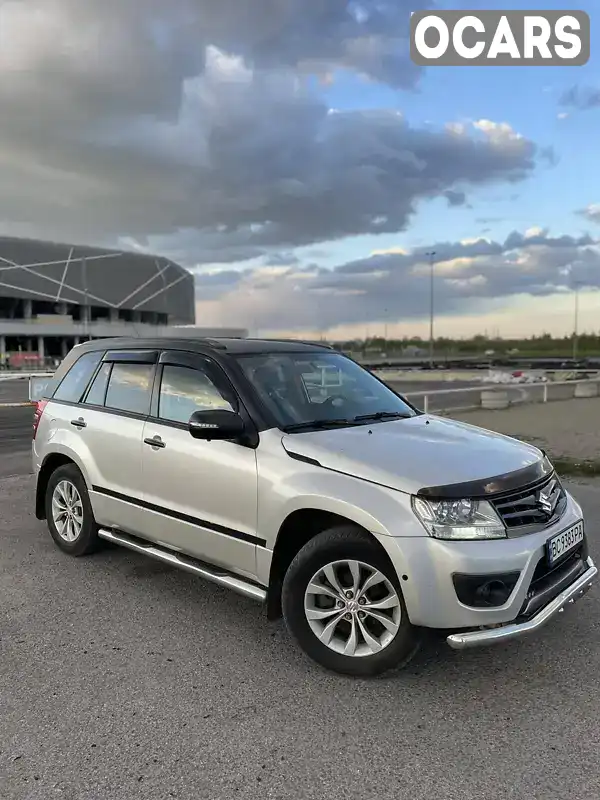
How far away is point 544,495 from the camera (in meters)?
3.51

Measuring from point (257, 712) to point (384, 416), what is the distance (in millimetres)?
2107

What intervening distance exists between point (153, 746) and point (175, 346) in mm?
2664

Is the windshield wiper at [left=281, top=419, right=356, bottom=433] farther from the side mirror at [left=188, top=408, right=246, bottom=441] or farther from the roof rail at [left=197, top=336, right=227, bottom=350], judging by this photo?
the roof rail at [left=197, top=336, right=227, bottom=350]

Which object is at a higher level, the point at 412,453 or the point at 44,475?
the point at 412,453

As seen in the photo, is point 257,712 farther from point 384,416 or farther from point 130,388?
point 130,388

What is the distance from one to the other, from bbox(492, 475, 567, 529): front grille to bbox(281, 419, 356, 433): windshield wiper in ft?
3.89

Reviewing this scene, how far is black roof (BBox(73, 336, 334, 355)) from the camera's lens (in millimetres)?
4436

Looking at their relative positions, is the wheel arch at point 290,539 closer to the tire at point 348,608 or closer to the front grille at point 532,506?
the tire at point 348,608

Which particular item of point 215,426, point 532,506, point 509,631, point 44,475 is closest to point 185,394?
point 215,426

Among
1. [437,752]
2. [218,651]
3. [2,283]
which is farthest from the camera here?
[2,283]

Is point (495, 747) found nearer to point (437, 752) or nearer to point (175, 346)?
point (437, 752)

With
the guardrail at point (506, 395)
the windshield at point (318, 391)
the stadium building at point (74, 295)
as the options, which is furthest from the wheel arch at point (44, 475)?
the stadium building at point (74, 295)

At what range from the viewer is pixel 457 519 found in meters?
3.12

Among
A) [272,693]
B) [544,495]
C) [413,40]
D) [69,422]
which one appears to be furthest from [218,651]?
[413,40]
